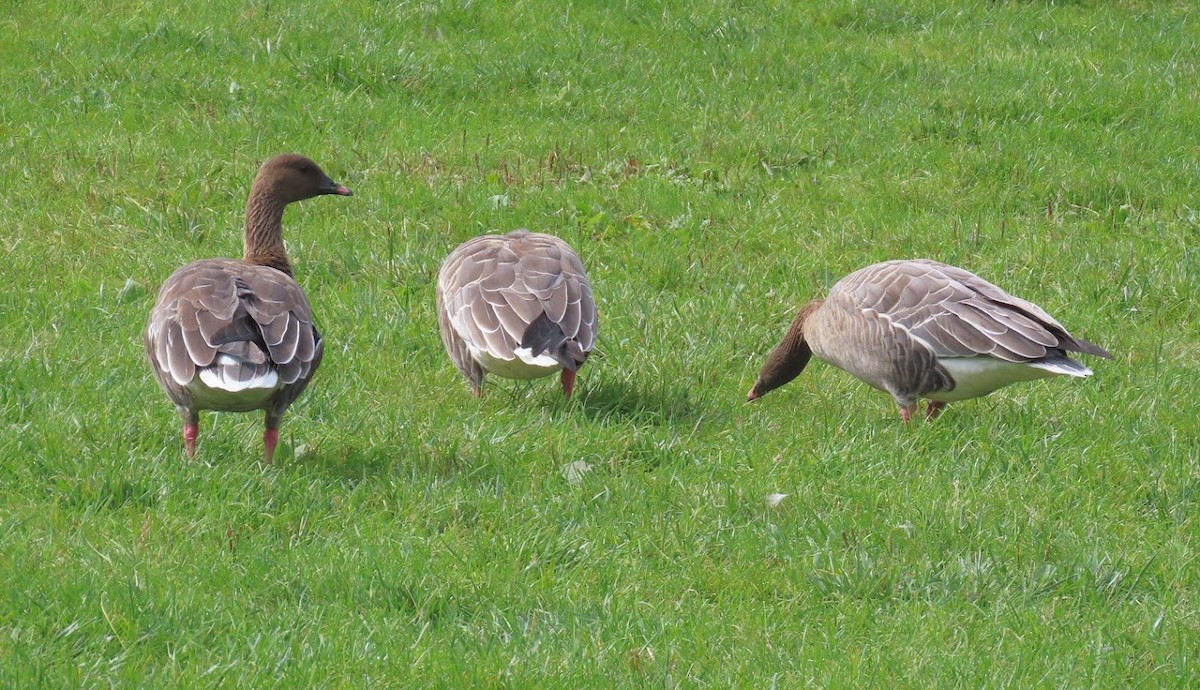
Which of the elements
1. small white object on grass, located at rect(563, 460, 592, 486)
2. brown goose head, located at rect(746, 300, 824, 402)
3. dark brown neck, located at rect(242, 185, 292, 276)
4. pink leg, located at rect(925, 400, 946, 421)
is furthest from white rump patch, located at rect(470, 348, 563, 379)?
pink leg, located at rect(925, 400, 946, 421)

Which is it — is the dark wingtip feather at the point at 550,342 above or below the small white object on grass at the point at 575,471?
above

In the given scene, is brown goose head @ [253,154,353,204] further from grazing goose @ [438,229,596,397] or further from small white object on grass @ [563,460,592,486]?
small white object on grass @ [563,460,592,486]

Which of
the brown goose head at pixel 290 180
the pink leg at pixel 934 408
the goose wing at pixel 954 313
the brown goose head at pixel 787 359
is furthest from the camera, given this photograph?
the brown goose head at pixel 290 180

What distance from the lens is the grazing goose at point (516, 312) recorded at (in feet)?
20.7

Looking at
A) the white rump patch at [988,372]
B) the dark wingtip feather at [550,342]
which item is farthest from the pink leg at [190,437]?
the white rump patch at [988,372]

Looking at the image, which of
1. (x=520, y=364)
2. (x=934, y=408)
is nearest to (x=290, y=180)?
(x=520, y=364)

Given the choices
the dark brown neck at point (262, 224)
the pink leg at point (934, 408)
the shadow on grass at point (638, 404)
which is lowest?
the pink leg at point (934, 408)

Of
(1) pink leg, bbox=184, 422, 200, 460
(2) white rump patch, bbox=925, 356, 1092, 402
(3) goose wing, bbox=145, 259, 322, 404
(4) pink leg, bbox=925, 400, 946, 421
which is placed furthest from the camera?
(4) pink leg, bbox=925, 400, 946, 421

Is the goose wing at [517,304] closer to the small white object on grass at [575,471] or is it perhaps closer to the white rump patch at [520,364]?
the white rump patch at [520,364]

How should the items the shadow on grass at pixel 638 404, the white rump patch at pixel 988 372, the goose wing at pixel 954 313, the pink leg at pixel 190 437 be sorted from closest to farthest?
the pink leg at pixel 190 437 → the white rump patch at pixel 988 372 → the goose wing at pixel 954 313 → the shadow on grass at pixel 638 404

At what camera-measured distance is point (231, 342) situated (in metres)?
5.44

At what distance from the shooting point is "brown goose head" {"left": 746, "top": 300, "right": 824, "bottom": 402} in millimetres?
7160

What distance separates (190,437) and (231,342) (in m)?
0.50

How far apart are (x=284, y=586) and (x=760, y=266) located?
15.4 feet
